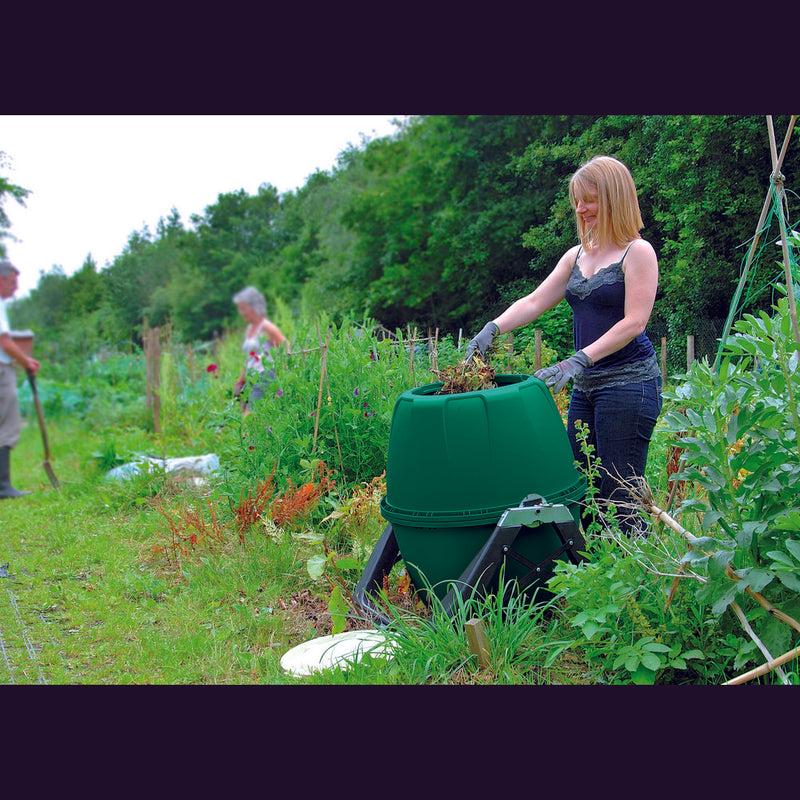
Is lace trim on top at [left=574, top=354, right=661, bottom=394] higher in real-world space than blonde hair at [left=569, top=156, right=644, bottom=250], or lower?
lower

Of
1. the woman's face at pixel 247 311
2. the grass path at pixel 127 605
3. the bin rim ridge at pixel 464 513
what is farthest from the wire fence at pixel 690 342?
the woman's face at pixel 247 311

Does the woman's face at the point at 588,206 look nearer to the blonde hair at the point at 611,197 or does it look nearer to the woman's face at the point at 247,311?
the blonde hair at the point at 611,197

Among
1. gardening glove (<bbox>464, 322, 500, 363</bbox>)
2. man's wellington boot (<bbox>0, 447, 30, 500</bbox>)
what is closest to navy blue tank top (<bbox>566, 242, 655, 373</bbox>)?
gardening glove (<bbox>464, 322, 500, 363</bbox>)

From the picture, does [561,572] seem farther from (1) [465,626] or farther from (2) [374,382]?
(2) [374,382]

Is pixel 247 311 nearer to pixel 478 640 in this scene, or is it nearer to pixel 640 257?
pixel 640 257

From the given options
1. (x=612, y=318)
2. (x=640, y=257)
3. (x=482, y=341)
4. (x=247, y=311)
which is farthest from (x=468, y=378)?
(x=247, y=311)

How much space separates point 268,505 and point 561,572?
1.81m

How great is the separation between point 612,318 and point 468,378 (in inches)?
23.2

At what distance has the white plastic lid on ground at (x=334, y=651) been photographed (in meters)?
2.32

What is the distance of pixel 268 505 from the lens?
11.8ft

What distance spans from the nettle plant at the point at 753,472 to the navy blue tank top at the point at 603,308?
480mm

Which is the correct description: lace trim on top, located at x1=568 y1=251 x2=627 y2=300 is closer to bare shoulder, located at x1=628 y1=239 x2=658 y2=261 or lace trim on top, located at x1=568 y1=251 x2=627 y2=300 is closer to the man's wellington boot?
bare shoulder, located at x1=628 y1=239 x2=658 y2=261

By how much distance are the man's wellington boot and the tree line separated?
2.97 feet

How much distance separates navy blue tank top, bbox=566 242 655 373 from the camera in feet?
8.36
